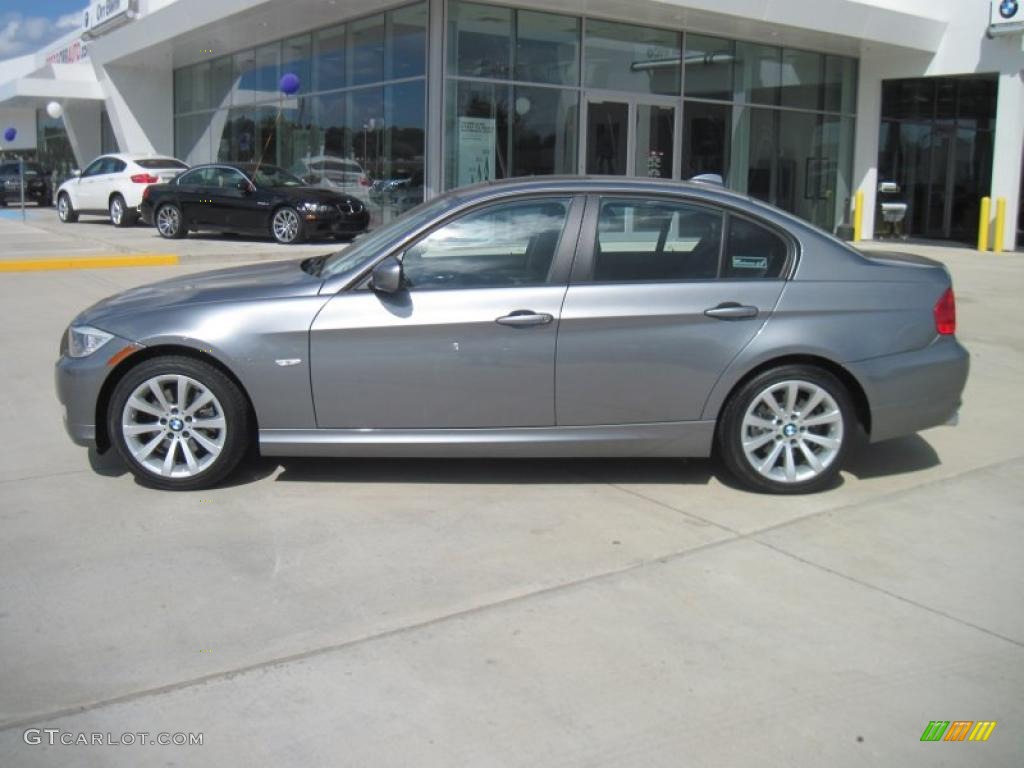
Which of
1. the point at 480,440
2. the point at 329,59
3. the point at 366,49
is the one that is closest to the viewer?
the point at 480,440

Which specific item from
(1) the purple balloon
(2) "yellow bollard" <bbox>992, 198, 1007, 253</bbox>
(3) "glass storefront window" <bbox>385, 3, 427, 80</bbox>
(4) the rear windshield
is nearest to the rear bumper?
(3) "glass storefront window" <bbox>385, 3, 427, 80</bbox>

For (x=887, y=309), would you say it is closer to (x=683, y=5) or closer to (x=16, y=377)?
(x=16, y=377)

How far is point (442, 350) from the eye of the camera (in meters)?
5.23

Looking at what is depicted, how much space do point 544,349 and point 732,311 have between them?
38.7 inches

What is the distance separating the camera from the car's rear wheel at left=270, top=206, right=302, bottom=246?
18.5m

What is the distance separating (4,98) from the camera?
34.8 meters

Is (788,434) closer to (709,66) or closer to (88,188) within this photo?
(709,66)

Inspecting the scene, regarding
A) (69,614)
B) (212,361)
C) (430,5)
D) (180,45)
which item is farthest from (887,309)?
(180,45)

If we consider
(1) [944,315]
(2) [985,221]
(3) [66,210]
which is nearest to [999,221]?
(2) [985,221]

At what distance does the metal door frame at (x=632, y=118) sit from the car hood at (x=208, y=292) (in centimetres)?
1520

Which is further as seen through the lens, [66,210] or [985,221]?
[66,210]

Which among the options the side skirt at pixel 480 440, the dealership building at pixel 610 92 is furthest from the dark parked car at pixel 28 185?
the side skirt at pixel 480 440

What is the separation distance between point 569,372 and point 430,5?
1462cm

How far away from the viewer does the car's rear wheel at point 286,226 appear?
1855 cm
